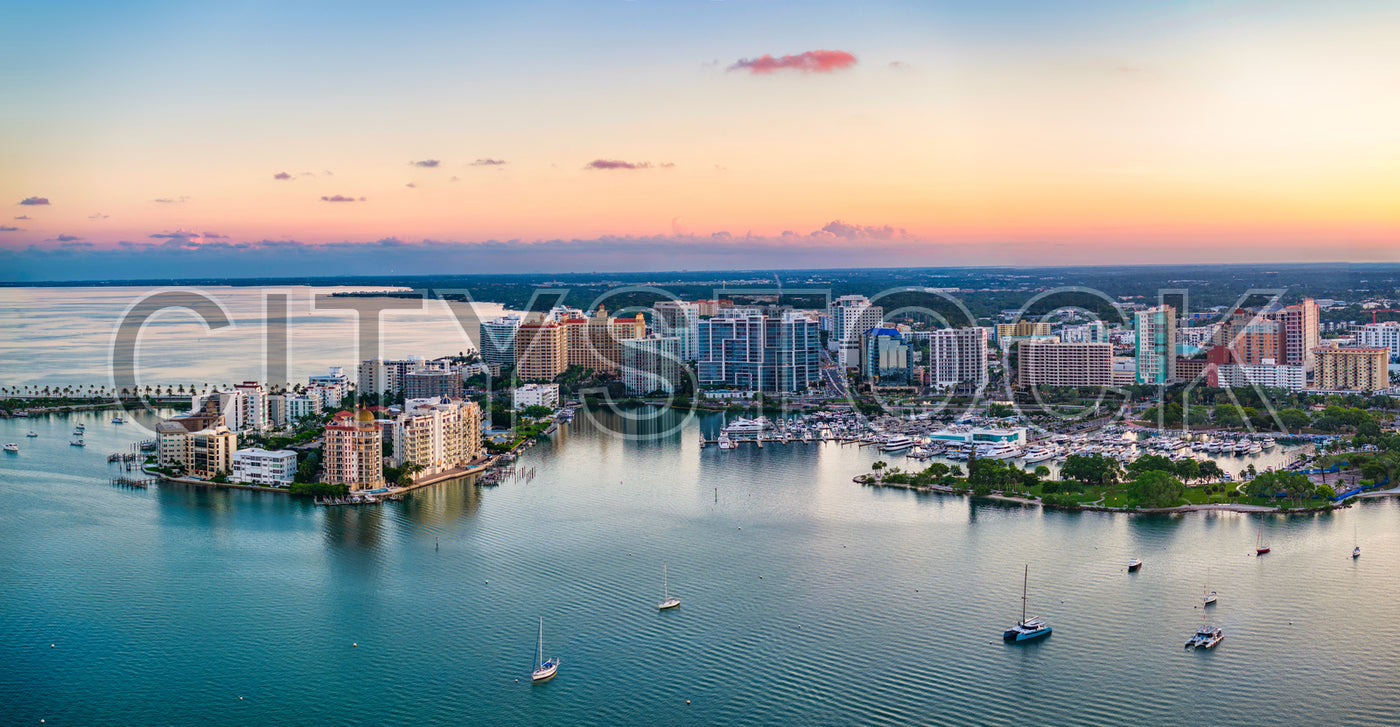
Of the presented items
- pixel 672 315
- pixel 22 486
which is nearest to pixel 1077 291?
pixel 672 315

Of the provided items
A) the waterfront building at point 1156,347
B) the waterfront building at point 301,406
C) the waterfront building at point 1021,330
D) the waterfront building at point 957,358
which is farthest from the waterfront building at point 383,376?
the waterfront building at point 1021,330

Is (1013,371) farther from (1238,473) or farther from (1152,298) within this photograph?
(1152,298)

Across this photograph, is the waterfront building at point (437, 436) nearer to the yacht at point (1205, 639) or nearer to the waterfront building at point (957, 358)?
the yacht at point (1205, 639)

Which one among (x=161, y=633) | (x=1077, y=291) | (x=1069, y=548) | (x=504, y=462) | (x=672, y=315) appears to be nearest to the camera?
(x=161, y=633)

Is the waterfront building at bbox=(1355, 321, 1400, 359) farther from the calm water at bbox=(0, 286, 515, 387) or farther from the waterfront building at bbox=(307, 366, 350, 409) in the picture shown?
the calm water at bbox=(0, 286, 515, 387)

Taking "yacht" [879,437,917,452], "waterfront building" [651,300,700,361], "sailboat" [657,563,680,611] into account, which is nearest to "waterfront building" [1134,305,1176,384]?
"yacht" [879,437,917,452]

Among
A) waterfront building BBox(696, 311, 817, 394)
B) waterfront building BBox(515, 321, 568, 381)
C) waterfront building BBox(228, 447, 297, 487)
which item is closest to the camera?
waterfront building BBox(228, 447, 297, 487)
